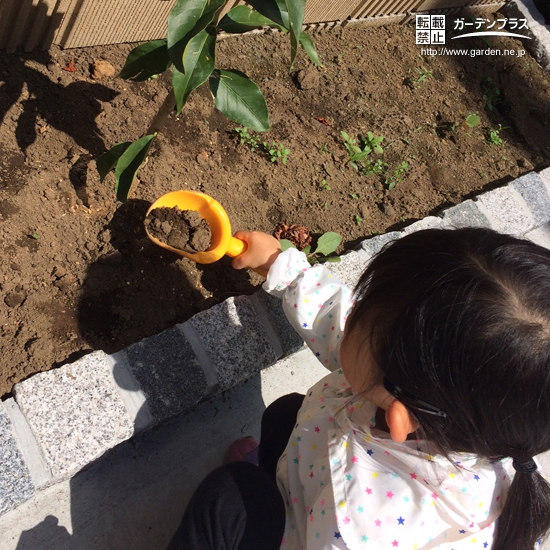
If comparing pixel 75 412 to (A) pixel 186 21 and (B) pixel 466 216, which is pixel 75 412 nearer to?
(A) pixel 186 21

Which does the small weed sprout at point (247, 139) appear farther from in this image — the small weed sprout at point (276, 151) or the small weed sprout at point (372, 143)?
the small weed sprout at point (372, 143)

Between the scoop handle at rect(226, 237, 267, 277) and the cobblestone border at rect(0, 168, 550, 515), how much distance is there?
0.11 metres

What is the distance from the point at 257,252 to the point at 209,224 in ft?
0.56

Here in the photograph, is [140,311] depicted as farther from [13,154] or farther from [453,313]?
[453,313]

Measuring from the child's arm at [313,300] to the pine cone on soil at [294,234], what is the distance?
33 cm

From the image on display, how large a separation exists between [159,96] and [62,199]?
53 cm

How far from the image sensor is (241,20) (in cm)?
131

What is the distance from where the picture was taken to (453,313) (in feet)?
3.05

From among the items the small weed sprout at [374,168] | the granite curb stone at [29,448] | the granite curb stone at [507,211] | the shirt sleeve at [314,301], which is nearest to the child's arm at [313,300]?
the shirt sleeve at [314,301]

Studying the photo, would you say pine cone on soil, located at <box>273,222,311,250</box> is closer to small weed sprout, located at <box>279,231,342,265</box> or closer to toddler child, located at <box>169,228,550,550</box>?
small weed sprout, located at <box>279,231,342,265</box>

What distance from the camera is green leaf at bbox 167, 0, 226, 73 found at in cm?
112

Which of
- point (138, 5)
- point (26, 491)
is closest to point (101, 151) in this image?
point (138, 5)

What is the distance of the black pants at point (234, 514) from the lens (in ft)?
4.26

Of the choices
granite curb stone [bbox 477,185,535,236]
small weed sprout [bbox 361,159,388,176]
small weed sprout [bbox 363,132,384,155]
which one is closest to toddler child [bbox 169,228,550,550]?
small weed sprout [bbox 361,159,388,176]
